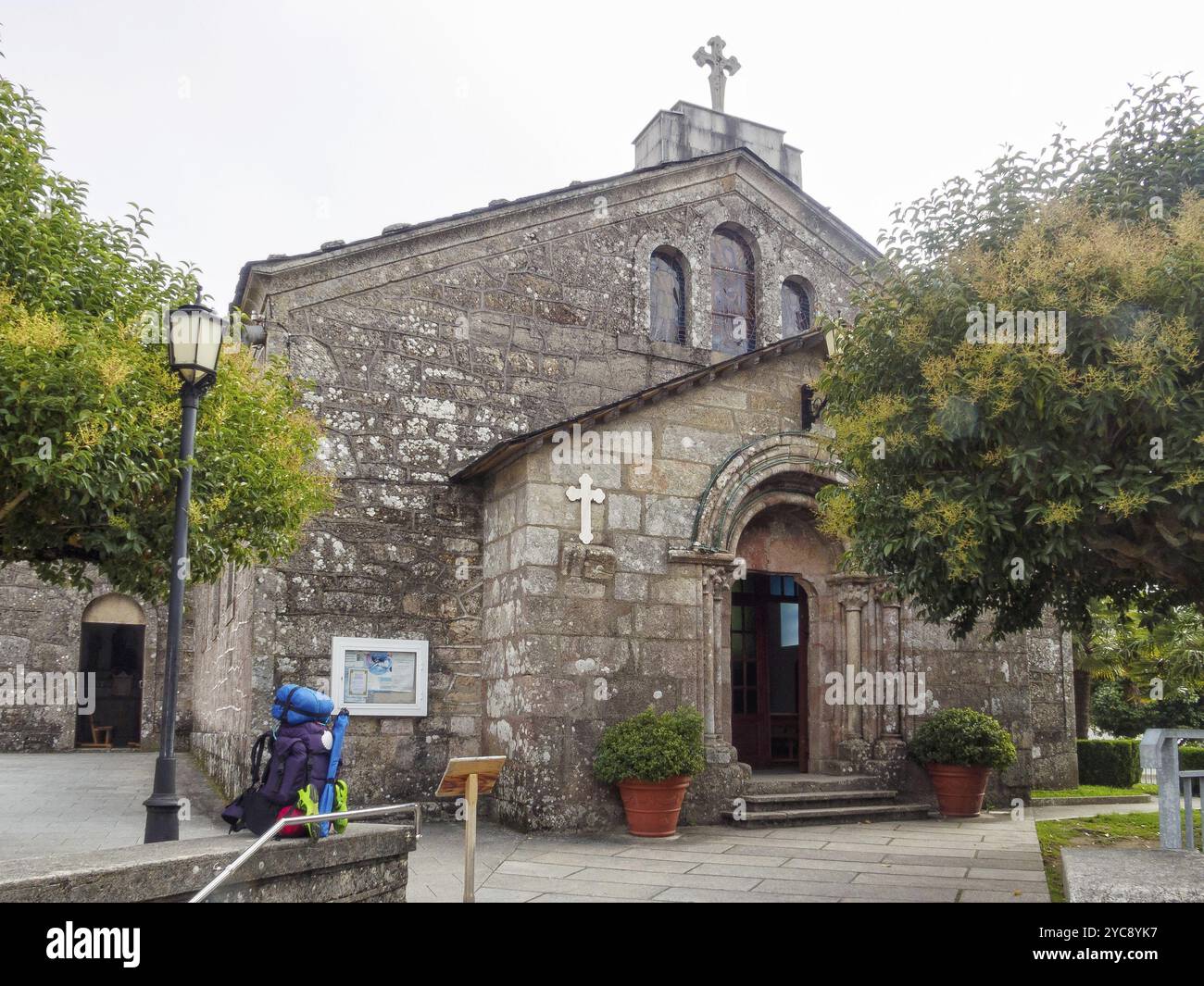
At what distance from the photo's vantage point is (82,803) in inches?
530

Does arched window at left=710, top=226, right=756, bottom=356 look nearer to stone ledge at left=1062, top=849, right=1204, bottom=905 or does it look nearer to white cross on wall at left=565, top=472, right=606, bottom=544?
white cross on wall at left=565, top=472, right=606, bottom=544

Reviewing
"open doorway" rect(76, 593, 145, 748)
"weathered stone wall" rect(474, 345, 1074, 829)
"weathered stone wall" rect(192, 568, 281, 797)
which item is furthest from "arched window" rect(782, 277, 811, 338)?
"open doorway" rect(76, 593, 145, 748)

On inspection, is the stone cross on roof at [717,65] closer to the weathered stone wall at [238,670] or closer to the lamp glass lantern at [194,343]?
the weathered stone wall at [238,670]

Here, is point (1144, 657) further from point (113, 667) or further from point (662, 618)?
point (113, 667)

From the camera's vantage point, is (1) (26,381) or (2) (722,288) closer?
(1) (26,381)

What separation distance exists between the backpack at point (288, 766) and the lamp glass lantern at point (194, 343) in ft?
7.52

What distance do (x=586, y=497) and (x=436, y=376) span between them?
2.48 m

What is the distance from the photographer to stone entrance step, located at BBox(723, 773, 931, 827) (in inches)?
450

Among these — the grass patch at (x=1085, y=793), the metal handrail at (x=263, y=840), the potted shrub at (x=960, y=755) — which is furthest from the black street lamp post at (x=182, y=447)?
the grass patch at (x=1085, y=793)

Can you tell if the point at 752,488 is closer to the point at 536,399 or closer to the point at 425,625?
the point at 536,399

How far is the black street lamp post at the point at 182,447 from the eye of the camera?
682 centimetres
